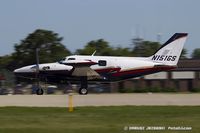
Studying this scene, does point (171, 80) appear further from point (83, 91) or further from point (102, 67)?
point (83, 91)

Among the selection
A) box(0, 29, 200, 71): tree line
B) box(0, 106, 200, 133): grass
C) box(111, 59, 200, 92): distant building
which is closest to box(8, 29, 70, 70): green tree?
box(0, 29, 200, 71): tree line

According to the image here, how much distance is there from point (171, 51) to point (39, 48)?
5180 cm

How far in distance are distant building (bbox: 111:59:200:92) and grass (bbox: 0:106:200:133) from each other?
3249cm

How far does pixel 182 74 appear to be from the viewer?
61.3 metres

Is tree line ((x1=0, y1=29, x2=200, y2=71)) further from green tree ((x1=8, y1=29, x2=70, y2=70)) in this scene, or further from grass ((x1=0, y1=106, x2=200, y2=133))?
grass ((x1=0, y1=106, x2=200, y2=133))

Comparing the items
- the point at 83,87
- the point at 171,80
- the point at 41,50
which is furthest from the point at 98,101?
the point at 41,50

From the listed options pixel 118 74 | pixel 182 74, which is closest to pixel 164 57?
pixel 118 74

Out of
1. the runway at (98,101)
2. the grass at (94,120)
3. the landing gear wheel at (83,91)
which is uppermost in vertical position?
the grass at (94,120)

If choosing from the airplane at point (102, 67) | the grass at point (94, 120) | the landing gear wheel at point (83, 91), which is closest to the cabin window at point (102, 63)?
the airplane at point (102, 67)

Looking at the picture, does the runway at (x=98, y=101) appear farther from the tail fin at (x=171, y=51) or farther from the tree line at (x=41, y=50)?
the tree line at (x=41, y=50)

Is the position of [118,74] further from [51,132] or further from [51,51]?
[51,51]

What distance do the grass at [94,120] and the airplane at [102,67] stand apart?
18116 mm

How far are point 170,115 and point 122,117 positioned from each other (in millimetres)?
2067

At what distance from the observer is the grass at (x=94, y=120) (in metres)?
15.6
